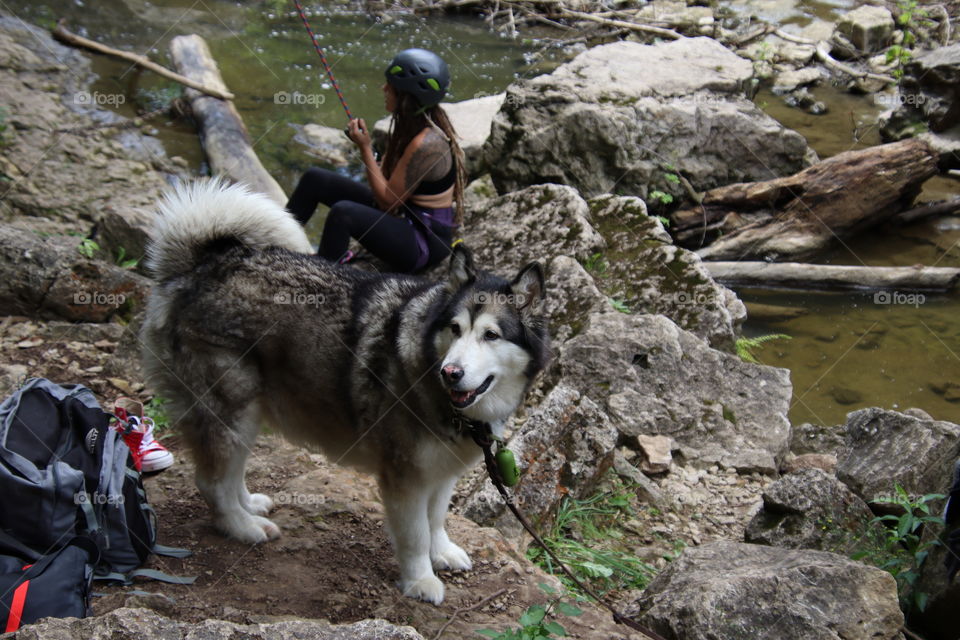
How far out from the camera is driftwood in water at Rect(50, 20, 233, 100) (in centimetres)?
983

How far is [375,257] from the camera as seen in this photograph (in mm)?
6270

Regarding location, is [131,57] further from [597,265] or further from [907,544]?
[907,544]

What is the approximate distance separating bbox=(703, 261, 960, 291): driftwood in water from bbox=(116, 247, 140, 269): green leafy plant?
18.8 feet

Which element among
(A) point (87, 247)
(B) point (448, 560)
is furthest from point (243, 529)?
(A) point (87, 247)

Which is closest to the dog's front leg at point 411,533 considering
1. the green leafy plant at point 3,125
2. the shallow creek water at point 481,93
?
the shallow creek water at point 481,93

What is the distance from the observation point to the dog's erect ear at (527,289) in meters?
3.35

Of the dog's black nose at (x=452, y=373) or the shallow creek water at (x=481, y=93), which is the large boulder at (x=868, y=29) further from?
the dog's black nose at (x=452, y=373)

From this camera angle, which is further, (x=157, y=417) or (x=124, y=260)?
(x=124, y=260)

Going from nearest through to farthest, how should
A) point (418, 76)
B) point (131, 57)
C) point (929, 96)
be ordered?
point (418, 76)
point (131, 57)
point (929, 96)

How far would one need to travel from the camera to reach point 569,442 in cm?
474

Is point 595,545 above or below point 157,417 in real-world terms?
below

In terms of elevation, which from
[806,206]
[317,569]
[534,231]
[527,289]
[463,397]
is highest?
[527,289]

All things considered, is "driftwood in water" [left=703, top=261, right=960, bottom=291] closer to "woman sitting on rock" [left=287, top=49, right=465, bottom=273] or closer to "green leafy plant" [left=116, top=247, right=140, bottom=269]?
"woman sitting on rock" [left=287, top=49, right=465, bottom=273]

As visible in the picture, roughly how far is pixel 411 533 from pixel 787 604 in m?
1.60
